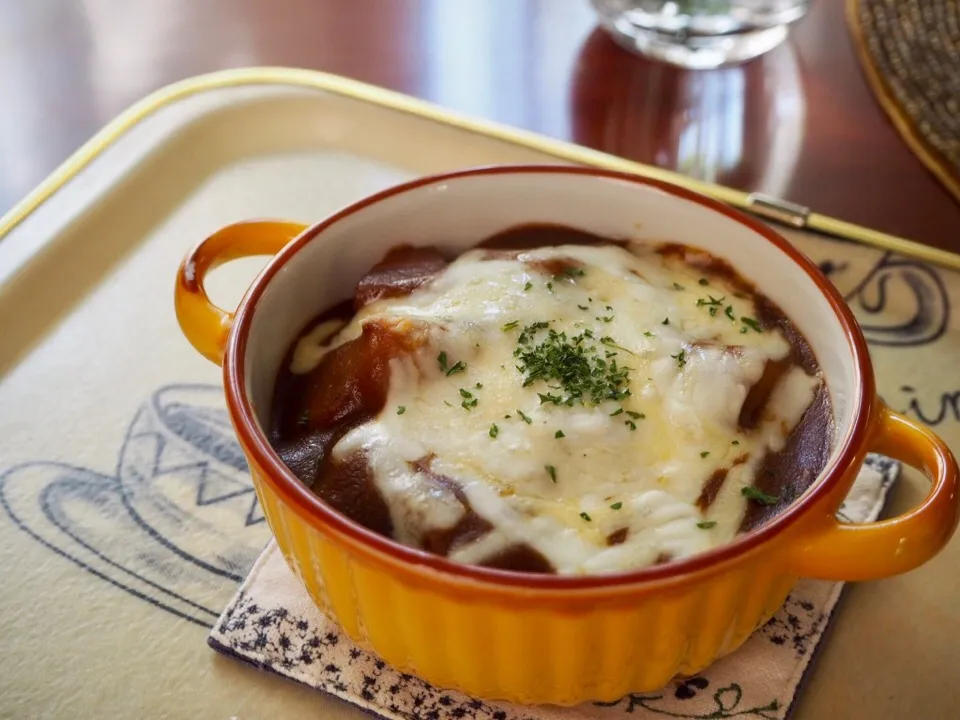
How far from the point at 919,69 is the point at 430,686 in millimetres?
1489

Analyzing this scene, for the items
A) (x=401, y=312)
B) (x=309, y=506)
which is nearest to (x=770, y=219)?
(x=401, y=312)

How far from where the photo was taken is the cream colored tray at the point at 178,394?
1023 millimetres

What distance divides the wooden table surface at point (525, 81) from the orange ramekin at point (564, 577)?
699 mm

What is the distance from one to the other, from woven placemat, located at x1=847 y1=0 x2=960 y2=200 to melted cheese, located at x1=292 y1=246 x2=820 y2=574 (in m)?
0.84

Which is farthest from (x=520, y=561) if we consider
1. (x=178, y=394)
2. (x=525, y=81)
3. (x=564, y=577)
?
(x=525, y=81)

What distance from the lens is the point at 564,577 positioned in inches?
31.0

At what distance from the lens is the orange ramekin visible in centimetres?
81

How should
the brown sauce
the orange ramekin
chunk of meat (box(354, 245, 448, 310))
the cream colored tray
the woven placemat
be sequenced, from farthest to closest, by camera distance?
1. the woven placemat
2. chunk of meat (box(354, 245, 448, 310))
3. the cream colored tray
4. the brown sauce
5. the orange ramekin

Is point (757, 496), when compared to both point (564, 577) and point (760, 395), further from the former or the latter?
point (564, 577)

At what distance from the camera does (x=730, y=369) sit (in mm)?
1013

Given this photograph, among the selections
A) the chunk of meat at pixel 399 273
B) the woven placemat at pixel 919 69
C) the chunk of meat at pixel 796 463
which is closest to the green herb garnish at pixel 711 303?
the chunk of meat at pixel 796 463

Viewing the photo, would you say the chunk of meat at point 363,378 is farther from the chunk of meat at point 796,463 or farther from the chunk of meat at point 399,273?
the chunk of meat at point 796,463

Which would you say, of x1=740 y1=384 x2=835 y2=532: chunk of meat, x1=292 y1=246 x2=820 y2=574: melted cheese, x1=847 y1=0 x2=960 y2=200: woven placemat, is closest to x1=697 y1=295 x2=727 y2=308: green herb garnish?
x1=292 y1=246 x2=820 y2=574: melted cheese

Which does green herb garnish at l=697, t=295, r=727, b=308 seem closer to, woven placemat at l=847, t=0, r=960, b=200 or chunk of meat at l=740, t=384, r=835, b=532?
chunk of meat at l=740, t=384, r=835, b=532
